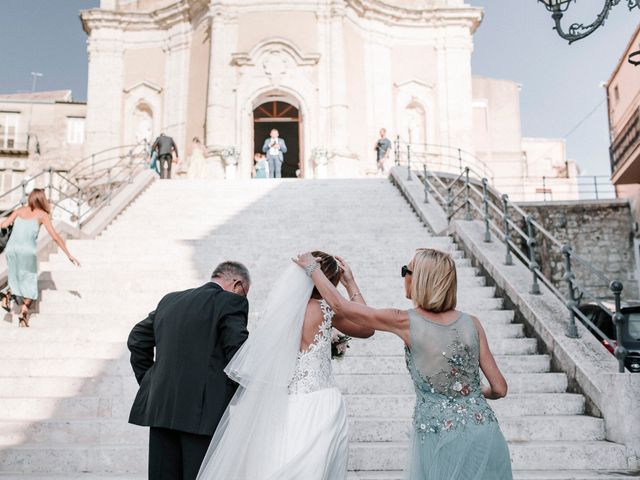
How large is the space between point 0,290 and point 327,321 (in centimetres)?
573

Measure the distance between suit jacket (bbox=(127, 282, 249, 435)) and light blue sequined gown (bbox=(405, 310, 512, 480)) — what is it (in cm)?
89

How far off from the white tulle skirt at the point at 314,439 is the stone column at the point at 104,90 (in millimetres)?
23218

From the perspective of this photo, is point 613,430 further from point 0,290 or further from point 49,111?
point 49,111

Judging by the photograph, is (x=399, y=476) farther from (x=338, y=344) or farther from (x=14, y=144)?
(x=14, y=144)

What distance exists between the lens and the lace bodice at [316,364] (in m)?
3.07

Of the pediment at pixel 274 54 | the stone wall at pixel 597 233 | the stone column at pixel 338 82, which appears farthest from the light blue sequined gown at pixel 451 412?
the pediment at pixel 274 54

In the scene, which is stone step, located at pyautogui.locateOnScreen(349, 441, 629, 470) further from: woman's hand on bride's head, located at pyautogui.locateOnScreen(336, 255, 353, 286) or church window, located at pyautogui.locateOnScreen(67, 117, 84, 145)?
church window, located at pyautogui.locateOnScreen(67, 117, 84, 145)

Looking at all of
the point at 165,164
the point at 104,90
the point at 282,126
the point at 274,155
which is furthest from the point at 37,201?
the point at 282,126

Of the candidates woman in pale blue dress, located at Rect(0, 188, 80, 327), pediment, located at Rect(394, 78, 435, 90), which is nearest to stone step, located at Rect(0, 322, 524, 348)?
woman in pale blue dress, located at Rect(0, 188, 80, 327)

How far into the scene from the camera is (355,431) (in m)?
4.97

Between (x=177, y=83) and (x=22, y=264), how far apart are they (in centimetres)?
1863

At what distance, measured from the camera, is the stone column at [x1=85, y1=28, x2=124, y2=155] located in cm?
2455

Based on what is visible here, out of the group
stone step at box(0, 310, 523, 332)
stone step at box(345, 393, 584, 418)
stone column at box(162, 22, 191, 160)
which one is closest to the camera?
stone step at box(345, 393, 584, 418)

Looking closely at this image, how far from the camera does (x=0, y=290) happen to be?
7535mm
